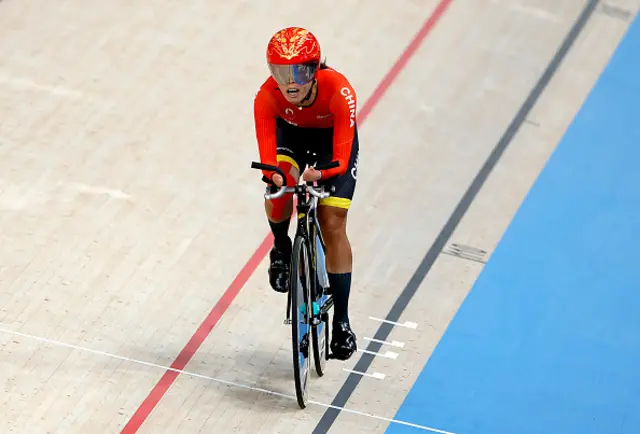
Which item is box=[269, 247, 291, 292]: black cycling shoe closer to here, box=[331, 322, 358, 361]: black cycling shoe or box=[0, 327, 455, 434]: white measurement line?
box=[331, 322, 358, 361]: black cycling shoe

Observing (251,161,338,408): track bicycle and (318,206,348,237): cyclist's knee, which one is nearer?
(251,161,338,408): track bicycle

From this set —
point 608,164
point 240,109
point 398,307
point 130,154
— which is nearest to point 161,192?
point 130,154

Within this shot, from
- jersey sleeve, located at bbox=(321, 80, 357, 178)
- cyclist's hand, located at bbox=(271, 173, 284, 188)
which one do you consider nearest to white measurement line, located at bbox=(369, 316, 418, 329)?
jersey sleeve, located at bbox=(321, 80, 357, 178)

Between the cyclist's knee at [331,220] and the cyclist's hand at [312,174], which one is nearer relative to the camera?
the cyclist's hand at [312,174]

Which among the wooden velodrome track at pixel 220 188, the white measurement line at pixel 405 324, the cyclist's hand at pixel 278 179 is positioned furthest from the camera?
the white measurement line at pixel 405 324

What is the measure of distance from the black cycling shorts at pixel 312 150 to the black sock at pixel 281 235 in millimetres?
271

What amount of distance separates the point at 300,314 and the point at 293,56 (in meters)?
1.07

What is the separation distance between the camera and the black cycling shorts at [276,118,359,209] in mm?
5016

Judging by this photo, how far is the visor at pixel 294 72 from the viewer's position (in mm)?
4645

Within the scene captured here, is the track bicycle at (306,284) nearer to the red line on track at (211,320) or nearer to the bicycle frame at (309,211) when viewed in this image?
the bicycle frame at (309,211)

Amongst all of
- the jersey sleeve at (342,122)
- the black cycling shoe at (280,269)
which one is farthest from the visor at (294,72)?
the black cycling shoe at (280,269)

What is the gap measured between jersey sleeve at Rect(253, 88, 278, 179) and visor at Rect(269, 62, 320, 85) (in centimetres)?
21

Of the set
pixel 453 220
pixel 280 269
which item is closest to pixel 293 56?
pixel 280 269

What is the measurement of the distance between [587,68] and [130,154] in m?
3.06
